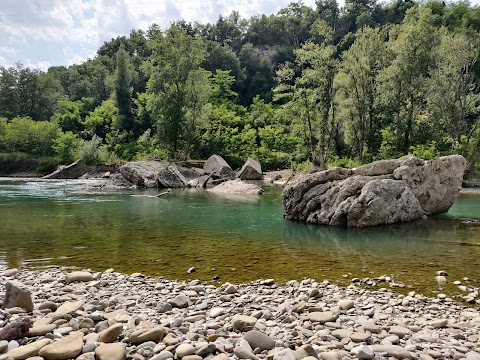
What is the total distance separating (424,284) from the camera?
844cm

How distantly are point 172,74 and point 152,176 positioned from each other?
15.0 m

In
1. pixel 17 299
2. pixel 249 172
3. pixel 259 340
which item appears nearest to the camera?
pixel 259 340

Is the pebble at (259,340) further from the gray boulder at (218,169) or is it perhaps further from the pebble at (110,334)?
the gray boulder at (218,169)

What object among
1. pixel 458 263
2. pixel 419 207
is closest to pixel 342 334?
pixel 458 263

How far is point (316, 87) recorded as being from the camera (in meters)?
35.4

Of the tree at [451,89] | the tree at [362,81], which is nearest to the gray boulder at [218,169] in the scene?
the tree at [362,81]

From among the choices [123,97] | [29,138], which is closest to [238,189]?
[29,138]

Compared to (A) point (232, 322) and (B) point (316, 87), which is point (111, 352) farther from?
(B) point (316, 87)

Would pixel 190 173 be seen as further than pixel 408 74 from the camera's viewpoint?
Yes

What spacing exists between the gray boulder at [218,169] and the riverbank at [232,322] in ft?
105

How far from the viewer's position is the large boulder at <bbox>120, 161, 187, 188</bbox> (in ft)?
124

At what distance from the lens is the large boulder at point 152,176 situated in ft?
124

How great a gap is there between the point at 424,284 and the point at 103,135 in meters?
72.4

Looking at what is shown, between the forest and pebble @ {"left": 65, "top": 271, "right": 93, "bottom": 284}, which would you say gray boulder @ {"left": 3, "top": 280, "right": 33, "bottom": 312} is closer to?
pebble @ {"left": 65, "top": 271, "right": 93, "bottom": 284}
